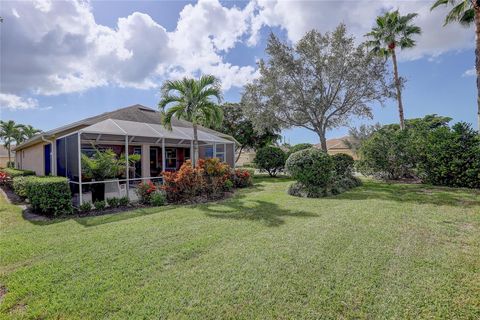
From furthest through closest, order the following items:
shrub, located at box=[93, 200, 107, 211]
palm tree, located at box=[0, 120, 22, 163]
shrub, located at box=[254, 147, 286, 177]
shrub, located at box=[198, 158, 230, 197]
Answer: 1. palm tree, located at box=[0, 120, 22, 163]
2. shrub, located at box=[254, 147, 286, 177]
3. shrub, located at box=[198, 158, 230, 197]
4. shrub, located at box=[93, 200, 107, 211]

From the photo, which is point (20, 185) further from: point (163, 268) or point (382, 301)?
point (382, 301)

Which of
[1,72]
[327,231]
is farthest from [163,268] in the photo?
[1,72]

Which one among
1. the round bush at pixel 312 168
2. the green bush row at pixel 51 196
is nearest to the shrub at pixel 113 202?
the green bush row at pixel 51 196

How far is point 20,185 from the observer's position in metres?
10.4

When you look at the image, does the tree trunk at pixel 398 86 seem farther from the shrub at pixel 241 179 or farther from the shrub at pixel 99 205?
the shrub at pixel 99 205

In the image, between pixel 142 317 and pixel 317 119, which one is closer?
pixel 142 317

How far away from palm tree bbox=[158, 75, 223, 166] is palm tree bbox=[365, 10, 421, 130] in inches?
549

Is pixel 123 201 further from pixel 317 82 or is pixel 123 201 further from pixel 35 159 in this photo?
pixel 317 82

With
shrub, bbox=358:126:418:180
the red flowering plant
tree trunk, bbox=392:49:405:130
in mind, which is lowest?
the red flowering plant

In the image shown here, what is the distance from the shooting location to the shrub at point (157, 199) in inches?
359

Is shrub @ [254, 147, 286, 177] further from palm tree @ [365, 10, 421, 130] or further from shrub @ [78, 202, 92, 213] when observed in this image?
shrub @ [78, 202, 92, 213]

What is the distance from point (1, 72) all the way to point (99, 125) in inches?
176

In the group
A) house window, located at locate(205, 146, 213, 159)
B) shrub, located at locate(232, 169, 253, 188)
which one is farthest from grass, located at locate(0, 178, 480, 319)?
house window, located at locate(205, 146, 213, 159)

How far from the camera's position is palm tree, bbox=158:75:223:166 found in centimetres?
1095
